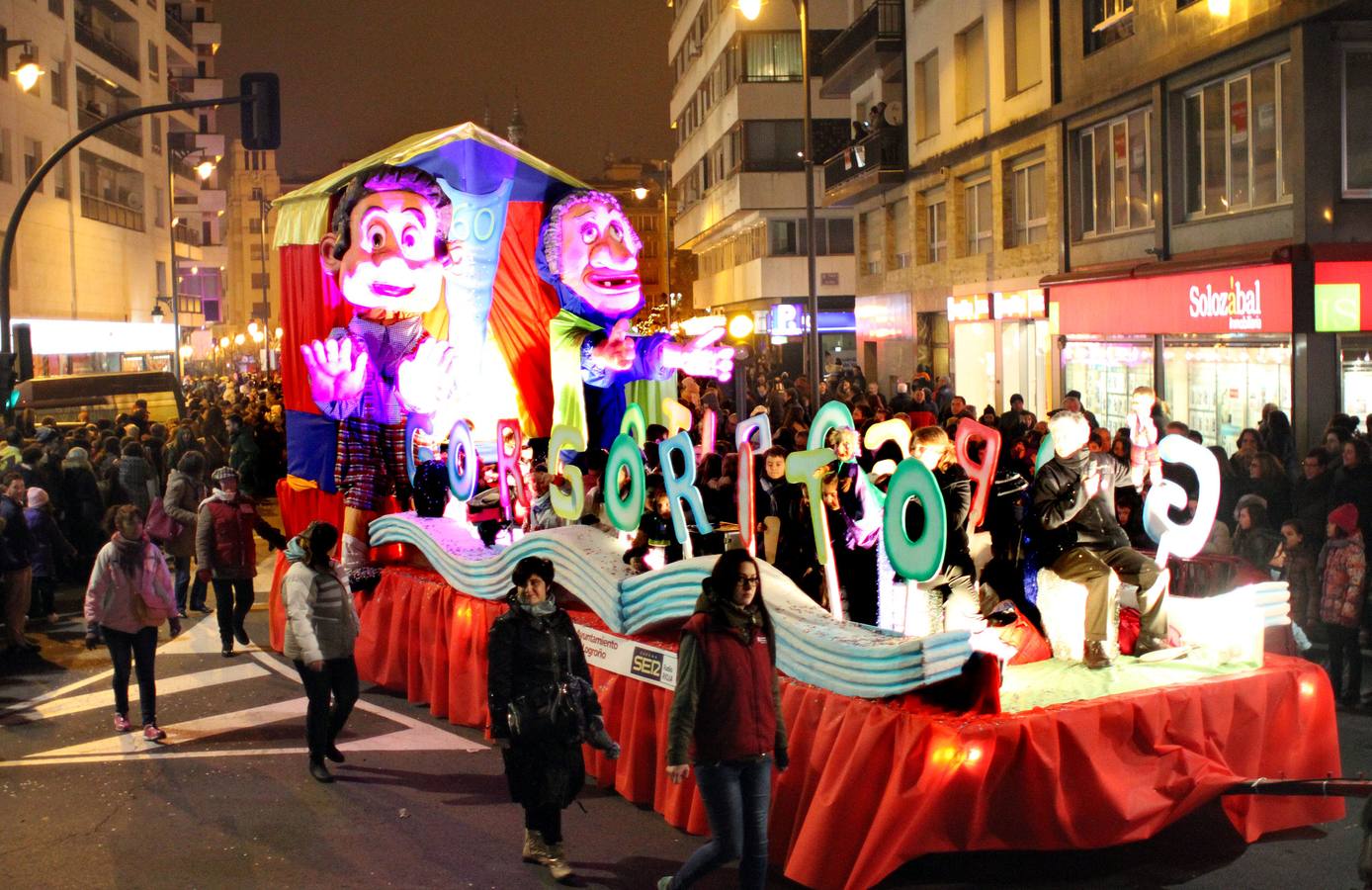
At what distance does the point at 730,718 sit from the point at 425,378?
7.87 metres

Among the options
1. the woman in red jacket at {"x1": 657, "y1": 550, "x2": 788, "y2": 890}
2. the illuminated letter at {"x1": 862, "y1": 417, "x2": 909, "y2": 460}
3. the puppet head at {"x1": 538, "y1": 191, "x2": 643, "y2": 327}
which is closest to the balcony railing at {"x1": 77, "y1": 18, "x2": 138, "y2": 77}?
the puppet head at {"x1": 538, "y1": 191, "x2": 643, "y2": 327}

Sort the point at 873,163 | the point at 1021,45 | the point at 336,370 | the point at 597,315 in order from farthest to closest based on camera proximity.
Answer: the point at 873,163, the point at 1021,45, the point at 597,315, the point at 336,370

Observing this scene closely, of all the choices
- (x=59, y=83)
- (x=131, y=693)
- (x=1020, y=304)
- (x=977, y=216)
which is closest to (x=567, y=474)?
(x=131, y=693)

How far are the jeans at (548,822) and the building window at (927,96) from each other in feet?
88.1

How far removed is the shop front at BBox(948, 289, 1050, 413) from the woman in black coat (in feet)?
64.5

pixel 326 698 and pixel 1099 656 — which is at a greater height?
pixel 1099 656

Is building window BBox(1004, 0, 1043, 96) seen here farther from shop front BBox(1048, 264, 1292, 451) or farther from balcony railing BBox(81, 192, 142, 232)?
balcony railing BBox(81, 192, 142, 232)

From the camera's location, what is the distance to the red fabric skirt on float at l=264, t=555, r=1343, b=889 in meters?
7.21

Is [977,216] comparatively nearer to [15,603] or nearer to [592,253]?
[592,253]

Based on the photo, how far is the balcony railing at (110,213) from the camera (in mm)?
46688

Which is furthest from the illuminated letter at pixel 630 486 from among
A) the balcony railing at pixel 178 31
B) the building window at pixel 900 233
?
the balcony railing at pixel 178 31

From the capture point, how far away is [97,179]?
48.7 metres

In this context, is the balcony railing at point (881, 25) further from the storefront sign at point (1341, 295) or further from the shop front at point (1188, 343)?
the storefront sign at point (1341, 295)

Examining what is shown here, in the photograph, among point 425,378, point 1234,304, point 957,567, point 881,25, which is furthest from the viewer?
point 881,25
